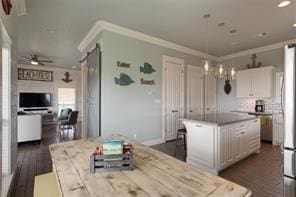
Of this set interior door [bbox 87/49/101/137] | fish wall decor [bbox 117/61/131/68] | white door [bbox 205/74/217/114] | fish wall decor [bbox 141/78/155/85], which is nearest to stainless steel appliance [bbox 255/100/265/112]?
white door [bbox 205/74/217/114]

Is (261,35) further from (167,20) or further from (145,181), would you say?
(145,181)

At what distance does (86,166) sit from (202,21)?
361 centimetres

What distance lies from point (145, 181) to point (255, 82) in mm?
5573

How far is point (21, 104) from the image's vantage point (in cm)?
773

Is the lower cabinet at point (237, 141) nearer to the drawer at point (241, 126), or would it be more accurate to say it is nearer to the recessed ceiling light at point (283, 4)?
the drawer at point (241, 126)

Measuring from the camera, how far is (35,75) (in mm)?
8234

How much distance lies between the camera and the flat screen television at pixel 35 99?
7.80 m

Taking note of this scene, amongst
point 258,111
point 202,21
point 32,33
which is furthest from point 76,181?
point 258,111

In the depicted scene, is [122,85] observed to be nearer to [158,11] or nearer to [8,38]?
[158,11]

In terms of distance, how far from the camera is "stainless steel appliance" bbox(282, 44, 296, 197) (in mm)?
1522

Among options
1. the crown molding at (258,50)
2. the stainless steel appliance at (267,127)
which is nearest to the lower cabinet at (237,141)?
the stainless steel appliance at (267,127)

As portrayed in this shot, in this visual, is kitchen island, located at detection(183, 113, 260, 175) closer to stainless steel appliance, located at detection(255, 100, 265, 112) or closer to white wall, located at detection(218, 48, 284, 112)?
stainless steel appliance, located at detection(255, 100, 265, 112)

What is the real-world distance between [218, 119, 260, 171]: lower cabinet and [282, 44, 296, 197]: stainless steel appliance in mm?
1223

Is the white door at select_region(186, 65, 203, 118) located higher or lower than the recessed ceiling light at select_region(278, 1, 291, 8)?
lower
